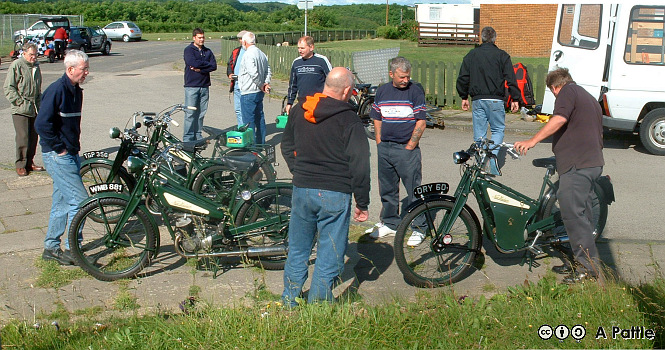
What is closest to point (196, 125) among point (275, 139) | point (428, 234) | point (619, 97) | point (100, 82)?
point (275, 139)

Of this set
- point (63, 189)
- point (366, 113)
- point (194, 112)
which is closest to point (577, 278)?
point (63, 189)

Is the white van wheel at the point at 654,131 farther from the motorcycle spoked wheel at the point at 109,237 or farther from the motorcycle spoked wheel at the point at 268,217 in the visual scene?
the motorcycle spoked wheel at the point at 109,237

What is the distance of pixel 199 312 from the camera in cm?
473

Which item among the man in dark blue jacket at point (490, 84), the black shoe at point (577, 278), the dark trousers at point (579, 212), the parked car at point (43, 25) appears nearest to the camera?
the black shoe at point (577, 278)

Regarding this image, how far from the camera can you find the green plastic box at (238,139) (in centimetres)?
735

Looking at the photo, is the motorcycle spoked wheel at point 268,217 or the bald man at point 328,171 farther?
the motorcycle spoked wheel at point 268,217

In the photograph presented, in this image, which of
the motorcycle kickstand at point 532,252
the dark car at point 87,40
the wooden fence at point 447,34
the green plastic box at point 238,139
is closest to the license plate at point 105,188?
the green plastic box at point 238,139

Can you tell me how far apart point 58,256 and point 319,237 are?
9.13 ft

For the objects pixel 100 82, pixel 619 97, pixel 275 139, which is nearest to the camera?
pixel 619 97

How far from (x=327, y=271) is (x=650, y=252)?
3426mm

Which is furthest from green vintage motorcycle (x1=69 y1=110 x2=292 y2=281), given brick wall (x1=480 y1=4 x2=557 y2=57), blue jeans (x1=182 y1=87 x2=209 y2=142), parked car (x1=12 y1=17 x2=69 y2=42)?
parked car (x1=12 y1=17 x2=69 y2=42)

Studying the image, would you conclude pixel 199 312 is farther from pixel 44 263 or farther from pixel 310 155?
pixel 44 263

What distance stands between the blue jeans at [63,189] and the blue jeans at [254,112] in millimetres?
4369

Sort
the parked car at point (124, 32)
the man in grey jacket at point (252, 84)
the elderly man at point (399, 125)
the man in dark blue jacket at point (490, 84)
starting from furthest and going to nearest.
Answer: the parked car at point (124, 32) → the man in grey jacket at point (252, 84) → the man in dark blue jacket at point (490, 84) → the elderly man at point (399, 125)
